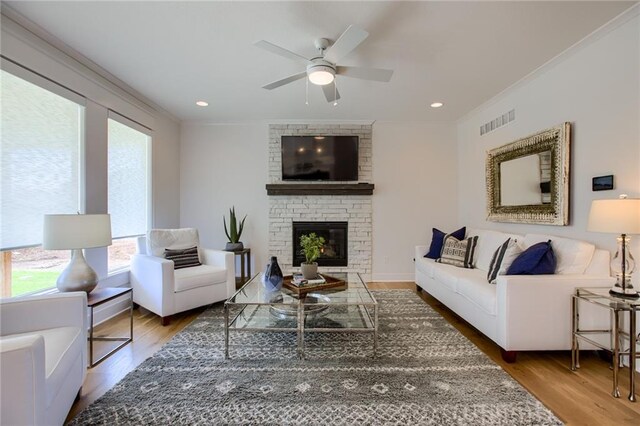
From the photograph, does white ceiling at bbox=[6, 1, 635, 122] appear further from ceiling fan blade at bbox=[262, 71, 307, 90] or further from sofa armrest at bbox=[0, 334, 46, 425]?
sofa armrest at bbox=[0, 334, 46, 425]

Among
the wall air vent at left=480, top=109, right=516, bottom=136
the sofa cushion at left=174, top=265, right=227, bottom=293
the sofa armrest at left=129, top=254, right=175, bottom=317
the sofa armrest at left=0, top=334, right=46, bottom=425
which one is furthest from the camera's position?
the wall air vent at left=480, top=109, right=516, bottom=136

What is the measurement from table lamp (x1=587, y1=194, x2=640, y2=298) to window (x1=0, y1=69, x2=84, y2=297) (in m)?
4.21

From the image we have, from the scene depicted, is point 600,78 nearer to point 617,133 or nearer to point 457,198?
point 617,133

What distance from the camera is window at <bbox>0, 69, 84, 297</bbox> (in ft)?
6.95

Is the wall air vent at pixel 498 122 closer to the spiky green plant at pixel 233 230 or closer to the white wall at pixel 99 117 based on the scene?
the spiky green plant at pixel 233 230

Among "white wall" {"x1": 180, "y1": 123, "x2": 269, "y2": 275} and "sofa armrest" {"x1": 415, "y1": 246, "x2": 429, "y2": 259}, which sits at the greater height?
"white wall" {"x1": 180, "y1": 123, "x2": 269, "y2": 275}

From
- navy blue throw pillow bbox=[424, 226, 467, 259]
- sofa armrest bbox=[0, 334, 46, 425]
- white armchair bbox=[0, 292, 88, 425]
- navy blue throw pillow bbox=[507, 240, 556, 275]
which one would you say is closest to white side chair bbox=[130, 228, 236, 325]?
white armchair bbox=[0, 292, 88, 425]

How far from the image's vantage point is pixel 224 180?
462 centimetres

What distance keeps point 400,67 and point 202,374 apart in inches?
124

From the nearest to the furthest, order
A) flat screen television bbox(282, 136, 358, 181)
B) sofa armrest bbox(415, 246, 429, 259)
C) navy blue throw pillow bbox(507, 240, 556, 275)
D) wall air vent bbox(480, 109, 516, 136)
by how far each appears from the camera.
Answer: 1. navy blue throw pillow bbox(507, 240, 556, 275)
2. wall air vent bbox(480, 109, 516, 136)
3. sofa armrest bbox(415, 246, 429, 259)
4. flat screen television bbox(282, 136, 358, 181)

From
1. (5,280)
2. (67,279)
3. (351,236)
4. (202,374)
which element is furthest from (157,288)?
(351,236)

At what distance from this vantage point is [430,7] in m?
1.94

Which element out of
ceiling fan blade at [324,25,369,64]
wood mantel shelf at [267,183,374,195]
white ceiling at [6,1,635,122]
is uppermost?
white ceiling at [6,1,635,122]

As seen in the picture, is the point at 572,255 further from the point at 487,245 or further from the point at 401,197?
the point at 401,197
